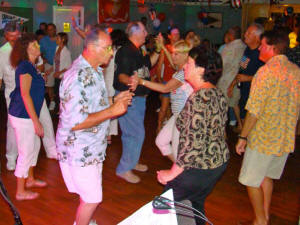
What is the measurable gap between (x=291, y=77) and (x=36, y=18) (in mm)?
8149

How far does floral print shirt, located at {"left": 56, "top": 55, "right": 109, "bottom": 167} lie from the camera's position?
2.12 metres

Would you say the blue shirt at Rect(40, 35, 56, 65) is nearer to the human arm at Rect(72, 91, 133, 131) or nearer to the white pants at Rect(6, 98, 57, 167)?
the white pants at Rect(6, 98, 57, 167)

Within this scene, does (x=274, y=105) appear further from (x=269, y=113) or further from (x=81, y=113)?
(x=81, y=113)

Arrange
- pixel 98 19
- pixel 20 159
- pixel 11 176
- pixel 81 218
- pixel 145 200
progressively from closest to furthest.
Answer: pixel 81 218 → pixel 20 159 → pixel 145 200 → pixel 11 176 → pixel 98 19

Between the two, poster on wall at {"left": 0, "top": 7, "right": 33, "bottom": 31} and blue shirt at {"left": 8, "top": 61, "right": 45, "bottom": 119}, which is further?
poster on wall at {"left": 0, "top": 7, "right": 33, "bottom": 31}

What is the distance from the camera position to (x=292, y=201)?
3.67 meters

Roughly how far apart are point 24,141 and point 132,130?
1069 mm

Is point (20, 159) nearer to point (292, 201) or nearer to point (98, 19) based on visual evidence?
point (292, 201)

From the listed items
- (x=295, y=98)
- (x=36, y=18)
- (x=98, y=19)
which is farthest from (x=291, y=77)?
(x=98, y=19)

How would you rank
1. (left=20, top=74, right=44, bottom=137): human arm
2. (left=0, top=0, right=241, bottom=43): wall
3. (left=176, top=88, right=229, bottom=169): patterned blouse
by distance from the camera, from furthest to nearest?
1. (left=0, top=0, right=241, bottom=43): wall
2. (left=20, top=74, right=44, bottom=137): human arm
3. (left=176, top=88, right=229, bottom=169): patterned blouse

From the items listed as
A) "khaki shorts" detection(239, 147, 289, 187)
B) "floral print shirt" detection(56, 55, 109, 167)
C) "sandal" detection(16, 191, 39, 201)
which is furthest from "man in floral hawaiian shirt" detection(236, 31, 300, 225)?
"sandal" detection(16, 191, 39, 201)

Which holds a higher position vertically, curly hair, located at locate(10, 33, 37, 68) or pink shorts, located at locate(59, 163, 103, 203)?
curly hair, located at locate(10, 33, 37, 68)

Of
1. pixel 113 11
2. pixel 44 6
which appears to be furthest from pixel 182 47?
pixel 113 11

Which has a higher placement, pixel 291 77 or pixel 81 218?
pixel 291 77
